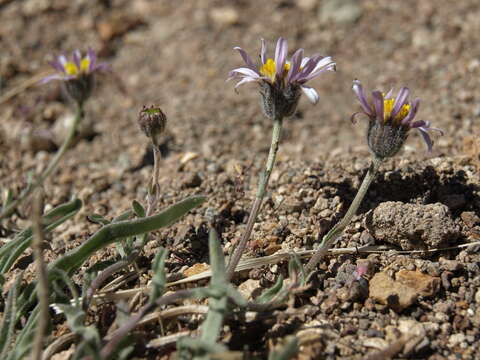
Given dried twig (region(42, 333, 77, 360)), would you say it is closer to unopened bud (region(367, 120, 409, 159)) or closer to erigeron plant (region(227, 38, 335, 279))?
erigeron plant (region(227, 38, 335, 279))

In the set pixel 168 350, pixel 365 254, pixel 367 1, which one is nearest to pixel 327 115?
pixel 367 1

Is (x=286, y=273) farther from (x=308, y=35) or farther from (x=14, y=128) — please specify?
(x=308, y=35)

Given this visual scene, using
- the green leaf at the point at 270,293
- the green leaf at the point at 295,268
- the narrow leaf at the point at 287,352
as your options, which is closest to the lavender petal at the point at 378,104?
the green leaf at the point at 295,268

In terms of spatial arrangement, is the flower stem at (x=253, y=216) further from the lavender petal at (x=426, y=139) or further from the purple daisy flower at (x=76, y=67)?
the purple daisy flower at (x=76, y=67)

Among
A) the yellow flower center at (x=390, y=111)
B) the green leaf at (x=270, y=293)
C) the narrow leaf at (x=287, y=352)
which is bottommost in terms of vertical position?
the narrow leaf at (x=287, y=352)

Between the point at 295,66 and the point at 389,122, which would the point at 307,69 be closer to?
the point at 295,66

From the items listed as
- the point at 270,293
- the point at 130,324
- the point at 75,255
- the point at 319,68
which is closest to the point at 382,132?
the point at 319,68

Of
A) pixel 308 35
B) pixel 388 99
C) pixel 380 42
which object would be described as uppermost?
pixel 308 35
